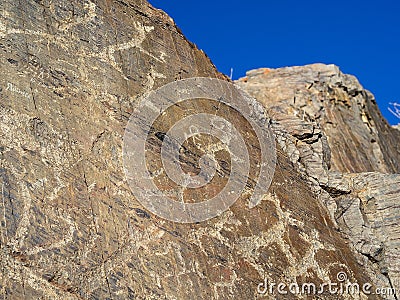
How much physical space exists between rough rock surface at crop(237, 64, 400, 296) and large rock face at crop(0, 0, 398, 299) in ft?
0.85

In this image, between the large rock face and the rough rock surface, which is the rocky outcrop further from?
the large rock face

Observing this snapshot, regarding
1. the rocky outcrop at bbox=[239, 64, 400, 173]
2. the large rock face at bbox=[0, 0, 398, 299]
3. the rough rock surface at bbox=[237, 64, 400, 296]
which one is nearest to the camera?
Result: the large rock face at bbox=[0, 0, 398, 299]

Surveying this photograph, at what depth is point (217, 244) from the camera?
827 centimetres

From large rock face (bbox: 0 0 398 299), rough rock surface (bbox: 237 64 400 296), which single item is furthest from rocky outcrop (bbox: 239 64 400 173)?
large rock face (bbox: 0 0 398 299)

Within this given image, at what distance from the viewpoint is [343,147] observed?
13.8m

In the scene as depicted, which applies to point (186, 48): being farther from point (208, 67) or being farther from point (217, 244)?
point (217, 244)

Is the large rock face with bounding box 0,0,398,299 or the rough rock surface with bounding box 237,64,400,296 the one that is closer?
the large rock face with bounding box 0,0,398,299

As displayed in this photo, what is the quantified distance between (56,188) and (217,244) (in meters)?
2.35

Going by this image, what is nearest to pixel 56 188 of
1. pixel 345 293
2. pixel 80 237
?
pixel 80 237

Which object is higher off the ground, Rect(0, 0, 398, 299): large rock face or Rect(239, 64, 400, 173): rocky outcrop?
Rect(239, 64, 400, 173): rocky outcrop

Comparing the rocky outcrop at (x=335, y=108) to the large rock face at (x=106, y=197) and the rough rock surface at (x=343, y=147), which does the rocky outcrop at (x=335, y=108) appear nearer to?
the rough rock surface at (x=343, y=147)

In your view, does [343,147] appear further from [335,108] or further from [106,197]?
[106,197]

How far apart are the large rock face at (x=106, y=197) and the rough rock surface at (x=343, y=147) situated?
0.26 metres

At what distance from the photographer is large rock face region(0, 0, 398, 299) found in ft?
23.0
